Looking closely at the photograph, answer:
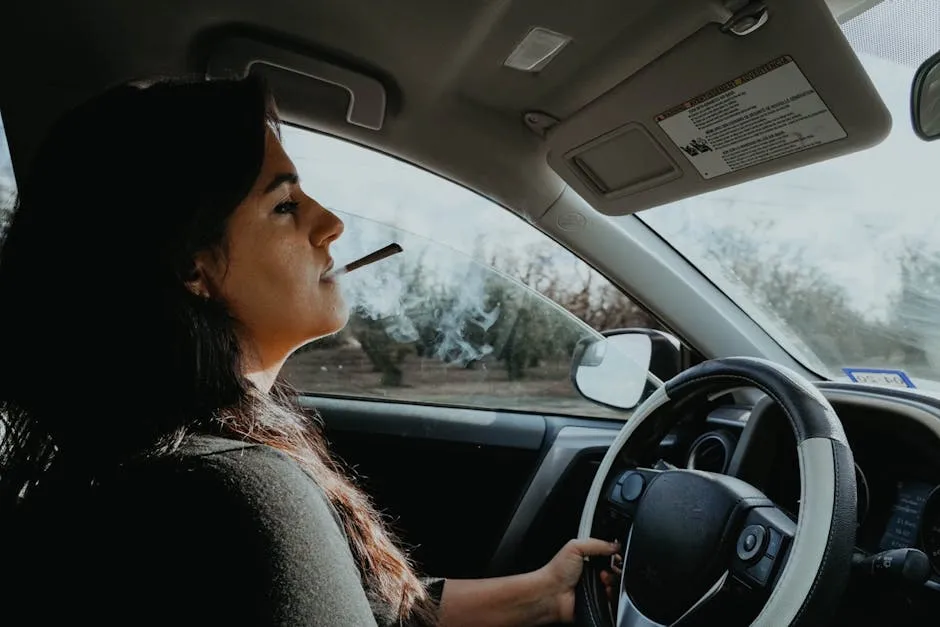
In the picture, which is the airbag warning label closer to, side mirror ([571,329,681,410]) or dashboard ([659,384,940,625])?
dashboard ([659,384,940,625])

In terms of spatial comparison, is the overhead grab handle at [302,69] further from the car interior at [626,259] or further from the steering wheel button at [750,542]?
the steering wheel button at [750,542]

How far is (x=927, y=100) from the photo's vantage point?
1489 mm

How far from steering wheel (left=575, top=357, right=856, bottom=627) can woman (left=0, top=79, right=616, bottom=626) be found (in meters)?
0.15

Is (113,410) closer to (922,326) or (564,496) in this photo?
(564,496)

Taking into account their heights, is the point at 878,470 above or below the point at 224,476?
above

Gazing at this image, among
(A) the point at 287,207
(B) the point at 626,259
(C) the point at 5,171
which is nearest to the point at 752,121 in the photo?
(B) the point at 626,259

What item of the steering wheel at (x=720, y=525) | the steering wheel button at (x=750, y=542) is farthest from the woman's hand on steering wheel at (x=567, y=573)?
the steering wheel button at (x=750, y=542)

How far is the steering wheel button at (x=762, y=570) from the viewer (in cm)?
126

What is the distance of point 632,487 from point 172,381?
0.98 metres

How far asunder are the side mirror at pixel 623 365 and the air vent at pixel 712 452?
15.1 inches

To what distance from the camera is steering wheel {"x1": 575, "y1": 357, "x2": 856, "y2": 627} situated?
1156 mm

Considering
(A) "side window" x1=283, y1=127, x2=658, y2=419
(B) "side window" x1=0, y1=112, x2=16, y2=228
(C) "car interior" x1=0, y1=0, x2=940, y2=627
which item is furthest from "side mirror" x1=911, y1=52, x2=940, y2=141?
(B) "side window" x1=0, y1=112, x2=16, y2=228

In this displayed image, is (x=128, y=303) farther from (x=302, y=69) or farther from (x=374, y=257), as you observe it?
(x=374, y=257)

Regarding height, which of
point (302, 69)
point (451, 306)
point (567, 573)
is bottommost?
point (567, 573)
